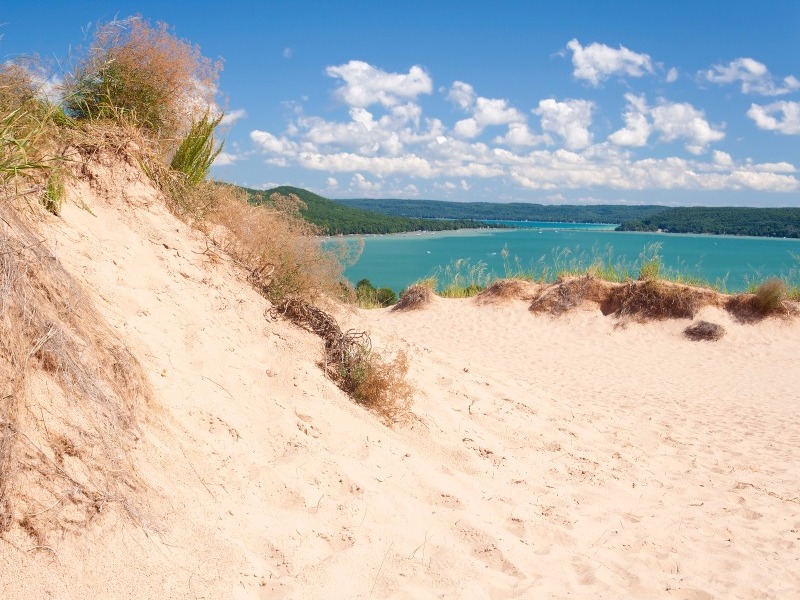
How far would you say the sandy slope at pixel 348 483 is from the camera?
9.72 ft

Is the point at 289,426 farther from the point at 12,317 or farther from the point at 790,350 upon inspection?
the point at 790,350

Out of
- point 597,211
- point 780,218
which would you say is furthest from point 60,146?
point 597,211

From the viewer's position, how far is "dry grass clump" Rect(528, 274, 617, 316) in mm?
15258

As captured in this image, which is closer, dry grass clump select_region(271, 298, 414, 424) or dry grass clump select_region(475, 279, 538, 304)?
dry grass clump select_region(271, 298, 414, 424)

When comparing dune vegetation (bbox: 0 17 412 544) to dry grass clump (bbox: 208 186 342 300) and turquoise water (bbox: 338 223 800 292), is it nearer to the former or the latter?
dry grass clump (bbox: 208 186 342 300)

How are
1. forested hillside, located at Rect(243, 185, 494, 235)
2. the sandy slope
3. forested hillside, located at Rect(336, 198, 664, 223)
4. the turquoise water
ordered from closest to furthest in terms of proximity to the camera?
the sandy slope → forested hillside, located at Rect(243, 185, 494, 235) → the turquoise water → forested hillside, located at Rect(336, 198, 664, 223)

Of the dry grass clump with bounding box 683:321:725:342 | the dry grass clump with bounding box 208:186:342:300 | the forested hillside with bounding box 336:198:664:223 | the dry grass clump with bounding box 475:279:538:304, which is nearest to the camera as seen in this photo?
the dry grass clump with bounding box 208:186:342:300

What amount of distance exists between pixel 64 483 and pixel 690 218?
369 ft

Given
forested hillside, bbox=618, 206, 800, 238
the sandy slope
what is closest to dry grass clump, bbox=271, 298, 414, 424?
the sandy slope

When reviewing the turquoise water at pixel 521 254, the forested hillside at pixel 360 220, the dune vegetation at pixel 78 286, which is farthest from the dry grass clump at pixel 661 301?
the turquoise water at pixel 521 254

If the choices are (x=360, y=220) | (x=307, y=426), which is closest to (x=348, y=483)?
(x=307, y=426)

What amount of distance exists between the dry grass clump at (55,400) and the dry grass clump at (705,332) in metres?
12.9

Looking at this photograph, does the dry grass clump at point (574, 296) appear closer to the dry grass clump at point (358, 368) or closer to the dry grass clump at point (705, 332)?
the dry grass clump at point (705, 332)

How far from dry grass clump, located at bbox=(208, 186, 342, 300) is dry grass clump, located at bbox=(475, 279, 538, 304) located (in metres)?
9.84
